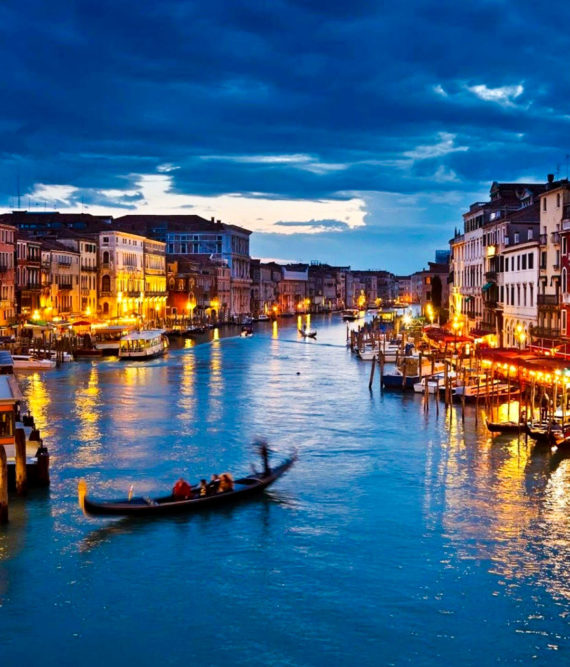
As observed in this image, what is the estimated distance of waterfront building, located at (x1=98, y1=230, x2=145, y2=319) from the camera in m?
69.0

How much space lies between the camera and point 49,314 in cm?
5706

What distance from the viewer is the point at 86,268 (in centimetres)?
6581

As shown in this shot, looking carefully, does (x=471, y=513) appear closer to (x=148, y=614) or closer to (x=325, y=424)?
(x=148, y=614)

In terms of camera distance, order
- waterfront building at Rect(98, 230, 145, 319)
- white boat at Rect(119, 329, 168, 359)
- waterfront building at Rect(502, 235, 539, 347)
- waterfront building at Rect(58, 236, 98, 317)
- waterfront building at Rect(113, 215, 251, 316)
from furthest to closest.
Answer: waterfront building at Rect(113, 215, 251, 316) < waterfront building at Rect(98, 230, 145, 319) < waterfront building at Rect(58, 236, 98, 317) < white boat at Rect(119, 329, 168, 359) < waterfront building at Rect(502, 235, 539, 347)

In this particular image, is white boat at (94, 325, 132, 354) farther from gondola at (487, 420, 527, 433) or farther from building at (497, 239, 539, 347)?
gondola at (487, 420, 527, 433)

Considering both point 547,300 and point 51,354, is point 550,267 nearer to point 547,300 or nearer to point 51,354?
point 547,300

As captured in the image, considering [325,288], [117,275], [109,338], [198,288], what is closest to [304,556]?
[109,338]

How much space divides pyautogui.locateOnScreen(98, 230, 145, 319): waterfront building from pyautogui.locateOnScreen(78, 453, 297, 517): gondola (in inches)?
2099

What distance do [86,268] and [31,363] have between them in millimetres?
25463

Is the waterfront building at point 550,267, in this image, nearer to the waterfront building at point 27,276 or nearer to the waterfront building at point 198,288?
the waterfront building at point 27,276

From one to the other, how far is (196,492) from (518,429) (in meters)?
10.4

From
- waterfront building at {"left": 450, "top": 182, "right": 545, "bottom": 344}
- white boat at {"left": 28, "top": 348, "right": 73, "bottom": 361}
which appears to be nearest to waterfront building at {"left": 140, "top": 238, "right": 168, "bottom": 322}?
white boat at {"left": 28, "top": 348, "right": 73, "bottom": 361}

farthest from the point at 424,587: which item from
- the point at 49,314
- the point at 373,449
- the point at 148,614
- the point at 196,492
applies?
the point at 49,314

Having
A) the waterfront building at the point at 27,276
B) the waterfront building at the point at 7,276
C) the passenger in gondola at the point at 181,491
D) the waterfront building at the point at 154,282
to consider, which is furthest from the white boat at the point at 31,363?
the waterfront building at the point at 154,282
